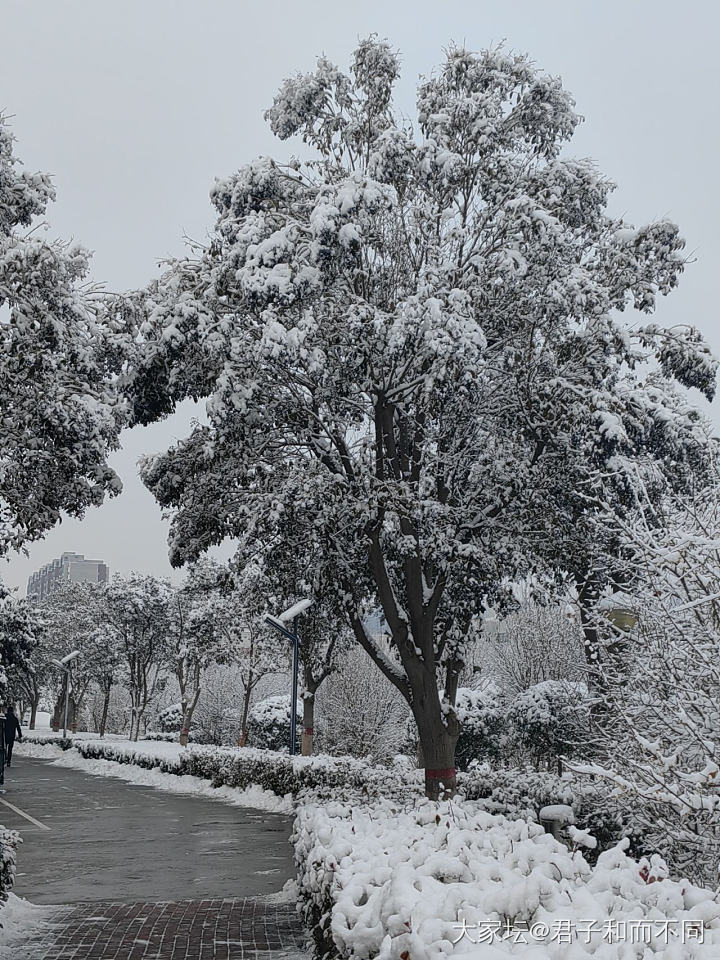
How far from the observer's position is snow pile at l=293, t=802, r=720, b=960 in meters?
3.39

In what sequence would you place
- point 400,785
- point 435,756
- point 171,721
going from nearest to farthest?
point 435,756, point 400,785, point 171,721

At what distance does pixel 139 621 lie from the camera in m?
45.8

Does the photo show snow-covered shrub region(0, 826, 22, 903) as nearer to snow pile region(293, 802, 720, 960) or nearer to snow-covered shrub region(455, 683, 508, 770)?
snow pile region(293, 802, 720, 960)

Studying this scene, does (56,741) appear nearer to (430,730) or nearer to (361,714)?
(361,714)

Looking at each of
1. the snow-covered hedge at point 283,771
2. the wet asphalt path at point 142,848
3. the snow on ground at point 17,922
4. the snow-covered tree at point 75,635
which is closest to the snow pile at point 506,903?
the snow on ground at point 17,922

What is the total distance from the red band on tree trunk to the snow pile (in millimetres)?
7789

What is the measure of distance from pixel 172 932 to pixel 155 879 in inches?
131

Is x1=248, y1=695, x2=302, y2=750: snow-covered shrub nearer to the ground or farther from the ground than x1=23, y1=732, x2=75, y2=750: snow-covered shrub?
farther from the ground

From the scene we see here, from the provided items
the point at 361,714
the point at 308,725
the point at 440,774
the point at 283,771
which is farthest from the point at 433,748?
the point at 361,714

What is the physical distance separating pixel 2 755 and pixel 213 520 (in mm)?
15193

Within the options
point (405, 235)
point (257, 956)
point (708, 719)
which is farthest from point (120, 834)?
point (708, 719)

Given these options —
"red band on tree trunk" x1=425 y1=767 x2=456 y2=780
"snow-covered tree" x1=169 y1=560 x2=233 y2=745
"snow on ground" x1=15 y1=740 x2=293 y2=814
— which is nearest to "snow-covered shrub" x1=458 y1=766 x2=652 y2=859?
"red band on tree trunk" x1=425 y1=767 x2=456 y2=780

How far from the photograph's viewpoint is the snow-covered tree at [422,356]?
11945mm

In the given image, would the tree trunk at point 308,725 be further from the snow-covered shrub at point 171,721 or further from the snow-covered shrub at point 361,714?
the snow-covered shrub at point 171,721
